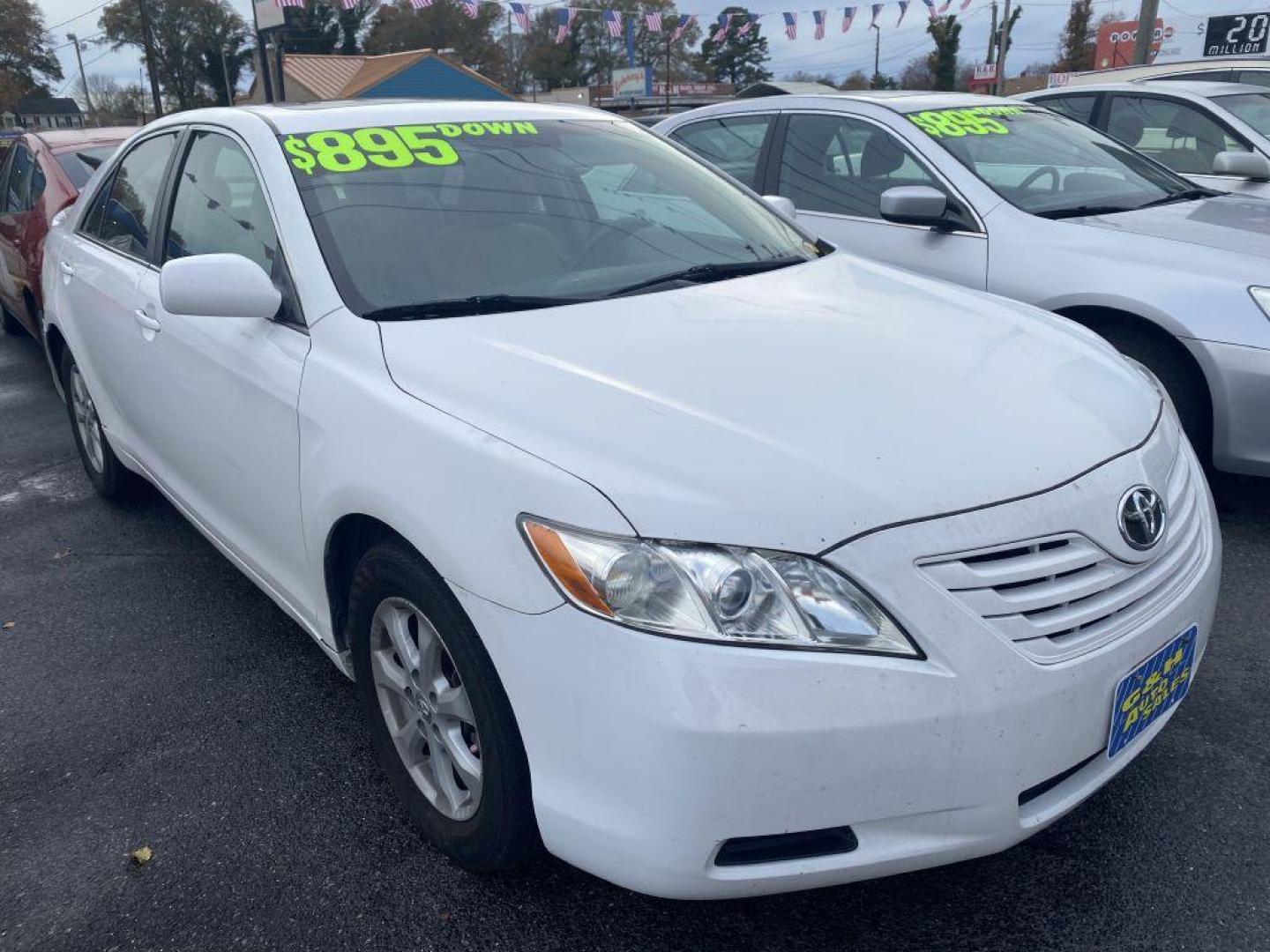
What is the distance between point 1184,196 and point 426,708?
13.9ft

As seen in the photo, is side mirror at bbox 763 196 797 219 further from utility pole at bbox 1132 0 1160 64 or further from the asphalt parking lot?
utility pole at bbox 1132 0 1160 64

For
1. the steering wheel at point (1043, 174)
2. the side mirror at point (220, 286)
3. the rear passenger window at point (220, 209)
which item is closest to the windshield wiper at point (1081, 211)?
the steering wheel at point (1043, 174)

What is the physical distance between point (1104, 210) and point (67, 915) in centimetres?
434

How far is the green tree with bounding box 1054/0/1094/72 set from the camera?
176 feet

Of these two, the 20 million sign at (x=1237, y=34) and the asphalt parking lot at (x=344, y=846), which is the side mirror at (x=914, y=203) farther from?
the 20 million sign at (x=1237, y=34)

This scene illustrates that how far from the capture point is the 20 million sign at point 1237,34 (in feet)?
80.5

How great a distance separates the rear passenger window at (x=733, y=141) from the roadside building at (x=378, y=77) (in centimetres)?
3684

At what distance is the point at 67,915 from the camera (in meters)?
2.15

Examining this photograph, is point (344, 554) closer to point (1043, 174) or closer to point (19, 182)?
point (1043, 174)

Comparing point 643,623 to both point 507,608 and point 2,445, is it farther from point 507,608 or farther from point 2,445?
point 2,445

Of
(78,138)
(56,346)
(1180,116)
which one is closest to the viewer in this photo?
(56,346)

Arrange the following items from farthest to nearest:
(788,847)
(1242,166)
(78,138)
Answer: (78,138) < (1242,166) < (788,847)

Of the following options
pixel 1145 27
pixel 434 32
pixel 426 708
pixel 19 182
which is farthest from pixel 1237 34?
pixel 434 32

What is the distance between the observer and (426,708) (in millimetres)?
2170
